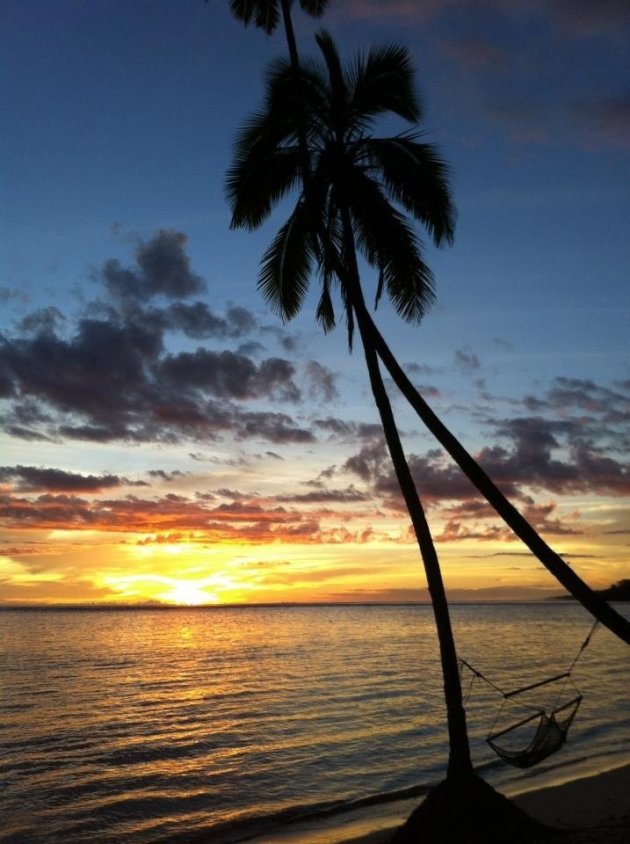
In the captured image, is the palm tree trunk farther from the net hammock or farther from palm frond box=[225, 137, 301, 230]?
palm frond box=[225, 137, 301, 230]

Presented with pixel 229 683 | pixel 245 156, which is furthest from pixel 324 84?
pixel 229 683

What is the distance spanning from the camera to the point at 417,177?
11844 millimetres

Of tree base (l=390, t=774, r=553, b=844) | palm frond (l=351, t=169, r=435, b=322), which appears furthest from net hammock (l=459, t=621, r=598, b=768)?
palm frond (l=351, t=169, r=435, b=322)

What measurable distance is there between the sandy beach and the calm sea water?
135 centimetres

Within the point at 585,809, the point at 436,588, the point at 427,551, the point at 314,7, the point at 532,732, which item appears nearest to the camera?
the point at 436,588

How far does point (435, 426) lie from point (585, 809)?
747 centimetres

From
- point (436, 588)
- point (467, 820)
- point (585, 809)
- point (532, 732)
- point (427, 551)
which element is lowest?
point (532, 732)

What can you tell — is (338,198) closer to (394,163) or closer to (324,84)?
(394,163)

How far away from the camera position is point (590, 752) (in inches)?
771

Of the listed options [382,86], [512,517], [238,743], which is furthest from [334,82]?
[238,743]

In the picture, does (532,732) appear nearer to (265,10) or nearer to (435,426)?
(435,426)

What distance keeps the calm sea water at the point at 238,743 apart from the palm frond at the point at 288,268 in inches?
370

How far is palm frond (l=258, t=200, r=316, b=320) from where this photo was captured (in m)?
12.8

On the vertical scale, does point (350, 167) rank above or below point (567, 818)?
above
